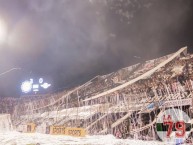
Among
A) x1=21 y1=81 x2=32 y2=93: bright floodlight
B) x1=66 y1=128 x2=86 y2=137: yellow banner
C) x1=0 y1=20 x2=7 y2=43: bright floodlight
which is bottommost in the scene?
x1=66 y1=128 x2=86 y2=137: yellow banner

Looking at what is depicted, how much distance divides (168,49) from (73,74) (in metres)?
7.13

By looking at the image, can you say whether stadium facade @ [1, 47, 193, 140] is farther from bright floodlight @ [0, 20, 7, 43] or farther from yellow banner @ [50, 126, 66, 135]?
bright floodlight @ [0, 20, 7, 43]

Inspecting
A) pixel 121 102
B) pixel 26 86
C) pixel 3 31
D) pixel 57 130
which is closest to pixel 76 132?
pixel 57 130

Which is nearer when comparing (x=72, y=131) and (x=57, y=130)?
(x=72, y=131)

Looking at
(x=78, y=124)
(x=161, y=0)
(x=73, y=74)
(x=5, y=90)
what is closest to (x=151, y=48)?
(x=161, y=0)

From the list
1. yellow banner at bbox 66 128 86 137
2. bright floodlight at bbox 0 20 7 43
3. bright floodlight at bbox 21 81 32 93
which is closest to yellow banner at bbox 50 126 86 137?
yellow banner at bbox 66 128 86 137

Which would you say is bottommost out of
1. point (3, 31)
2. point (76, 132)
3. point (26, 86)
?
point (76, 132)

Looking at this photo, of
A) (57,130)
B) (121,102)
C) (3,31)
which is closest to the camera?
(121,102)

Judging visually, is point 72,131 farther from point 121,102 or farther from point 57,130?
point 121,102

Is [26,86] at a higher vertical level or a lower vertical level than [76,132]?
higher

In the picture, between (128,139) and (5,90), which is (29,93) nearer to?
(5,90)

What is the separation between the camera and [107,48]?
49.0 ft

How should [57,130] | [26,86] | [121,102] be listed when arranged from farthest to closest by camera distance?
[26,86] < [57,130] < [121,102]

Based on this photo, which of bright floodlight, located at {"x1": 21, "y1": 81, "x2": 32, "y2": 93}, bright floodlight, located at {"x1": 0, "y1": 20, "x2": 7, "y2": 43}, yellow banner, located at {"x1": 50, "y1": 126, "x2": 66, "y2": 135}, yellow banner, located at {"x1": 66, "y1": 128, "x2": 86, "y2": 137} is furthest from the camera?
bright floodlight, located at {"x1": 21, "y1": 81, "x2": 32, "y2": 93}
